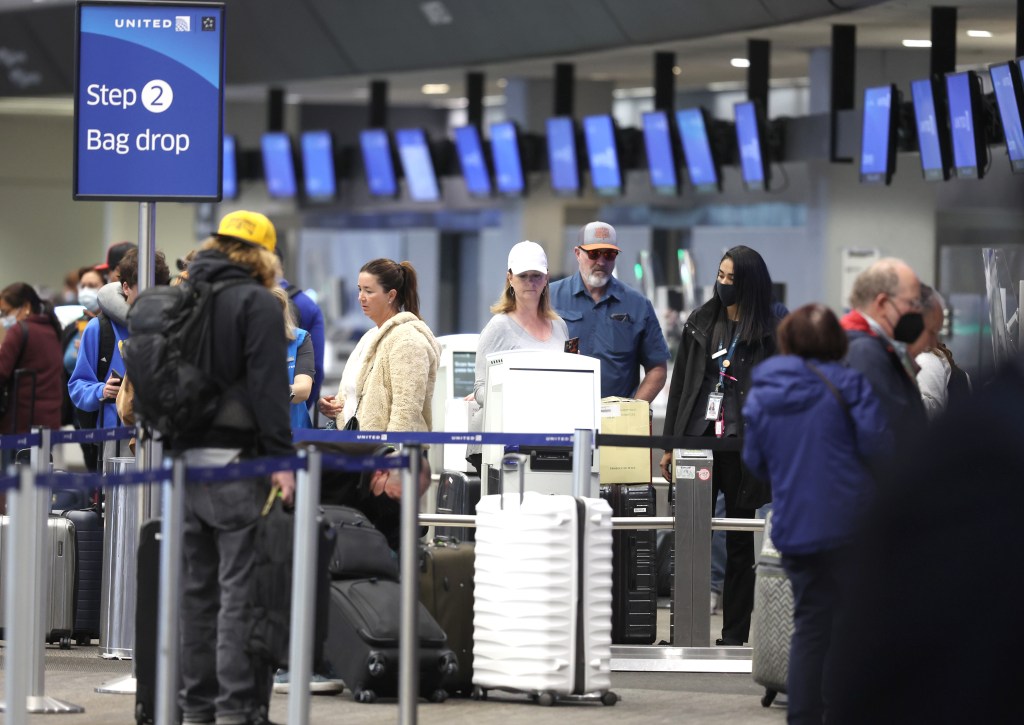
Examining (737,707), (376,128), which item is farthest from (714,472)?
(376,128)

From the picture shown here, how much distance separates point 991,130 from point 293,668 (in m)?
9.30

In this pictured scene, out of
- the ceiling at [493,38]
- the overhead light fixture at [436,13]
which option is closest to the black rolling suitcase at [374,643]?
the ceiling at [493,38]

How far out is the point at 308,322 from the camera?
322 inches

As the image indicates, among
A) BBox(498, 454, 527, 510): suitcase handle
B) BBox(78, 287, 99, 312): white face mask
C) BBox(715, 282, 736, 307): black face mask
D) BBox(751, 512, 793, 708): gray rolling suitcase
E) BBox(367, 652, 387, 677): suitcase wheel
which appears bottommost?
BBox(367, 652, 387, 677): suitcase wheel

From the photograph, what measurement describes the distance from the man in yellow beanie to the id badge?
253 centimetres

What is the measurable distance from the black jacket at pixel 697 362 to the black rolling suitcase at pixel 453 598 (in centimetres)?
144

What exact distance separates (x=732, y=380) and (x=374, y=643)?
2122mm

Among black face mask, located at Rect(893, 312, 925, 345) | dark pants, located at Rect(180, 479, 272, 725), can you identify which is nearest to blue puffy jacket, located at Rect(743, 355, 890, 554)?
black face mask, located at Rect(893, 312, 925, 345)

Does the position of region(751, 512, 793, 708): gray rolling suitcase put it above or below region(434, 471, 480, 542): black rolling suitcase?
below

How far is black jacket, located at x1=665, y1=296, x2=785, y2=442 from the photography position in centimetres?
700

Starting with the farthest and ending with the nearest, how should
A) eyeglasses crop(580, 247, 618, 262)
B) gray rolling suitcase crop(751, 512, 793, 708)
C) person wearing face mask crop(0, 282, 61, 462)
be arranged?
person wearing face mask crop(0, 282, 61, 462) → eyeglasses crop(580, 247, 618, 262) → gray rolling suitcase crop(751, 512, 793, 708)

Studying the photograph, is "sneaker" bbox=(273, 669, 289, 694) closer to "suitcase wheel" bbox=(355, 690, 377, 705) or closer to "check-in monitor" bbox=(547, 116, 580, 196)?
"suitcase wheel" bbox=(355, 690, 377, 705)

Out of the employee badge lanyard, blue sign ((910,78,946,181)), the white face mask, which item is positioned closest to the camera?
the employee badge lanyard

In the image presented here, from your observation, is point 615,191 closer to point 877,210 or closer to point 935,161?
point 877,210
